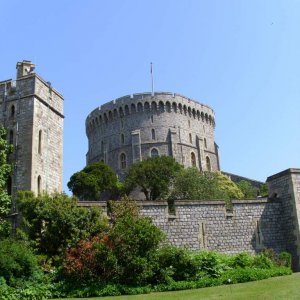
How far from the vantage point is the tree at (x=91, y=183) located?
159 feet

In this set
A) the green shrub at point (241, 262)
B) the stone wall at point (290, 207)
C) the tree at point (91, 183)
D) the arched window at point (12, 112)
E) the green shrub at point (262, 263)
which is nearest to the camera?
the green shrub at point (241, 262)

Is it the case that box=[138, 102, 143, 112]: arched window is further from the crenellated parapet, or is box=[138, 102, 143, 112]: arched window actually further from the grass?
the grass

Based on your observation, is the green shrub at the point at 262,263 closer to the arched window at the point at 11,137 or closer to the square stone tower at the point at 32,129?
the square stone tower at the point at 32,129

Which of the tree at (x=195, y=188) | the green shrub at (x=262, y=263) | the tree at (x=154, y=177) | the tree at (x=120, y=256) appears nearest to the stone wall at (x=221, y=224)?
the green shrub at (x=262, y=263)

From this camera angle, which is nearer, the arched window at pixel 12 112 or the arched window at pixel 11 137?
the arched window at pixel 11 137

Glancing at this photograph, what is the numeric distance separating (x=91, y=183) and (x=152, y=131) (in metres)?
16.9

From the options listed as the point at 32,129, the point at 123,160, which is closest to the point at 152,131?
the point at 123,160

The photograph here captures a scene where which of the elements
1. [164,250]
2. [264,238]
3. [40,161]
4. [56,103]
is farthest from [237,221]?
[56,103]

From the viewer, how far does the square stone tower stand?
2772cm

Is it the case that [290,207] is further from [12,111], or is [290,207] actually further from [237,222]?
[12,111]

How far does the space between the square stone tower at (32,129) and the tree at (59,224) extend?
6.06 m

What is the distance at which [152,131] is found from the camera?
62.6 metres

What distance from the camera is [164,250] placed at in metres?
17.7

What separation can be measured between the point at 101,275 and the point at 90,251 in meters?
1.00
